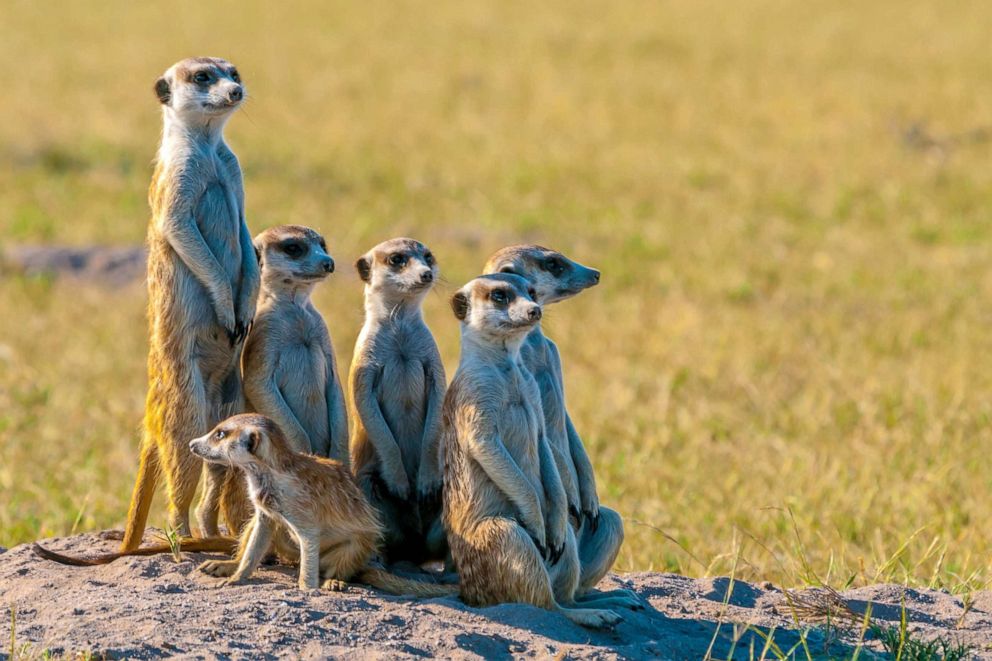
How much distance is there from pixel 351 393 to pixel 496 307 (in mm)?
862

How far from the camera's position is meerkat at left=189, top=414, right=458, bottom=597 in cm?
473

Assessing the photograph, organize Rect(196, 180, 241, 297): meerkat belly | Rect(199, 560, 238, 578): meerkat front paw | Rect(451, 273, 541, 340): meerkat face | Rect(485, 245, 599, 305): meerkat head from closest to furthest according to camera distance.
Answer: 1. Rect(451, 273, 541, 340): meerkat face
2. Rect(199, 560, 238, 578): meerkat front paw
3. Rect(196, 180, 241, 297): meerkat belly
4. Rect(485, 245, 599, 305): meerkat head

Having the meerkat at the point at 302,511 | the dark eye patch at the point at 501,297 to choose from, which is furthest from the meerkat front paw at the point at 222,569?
the dark eye patch at the point at 501,297

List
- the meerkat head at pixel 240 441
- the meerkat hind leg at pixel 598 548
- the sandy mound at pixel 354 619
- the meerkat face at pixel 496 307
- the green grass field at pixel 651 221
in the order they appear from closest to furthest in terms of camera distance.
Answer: the sandy mound at pixel 354 619 < the meerkat head at pixel 240 441 < the meerkat face at pixel 496 307 < the meerkat hind leg at pixel 598 548 < the green grass field at pixel 651 221

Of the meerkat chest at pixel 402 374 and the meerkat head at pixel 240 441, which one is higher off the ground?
the meerkat chest at pixel 402 374

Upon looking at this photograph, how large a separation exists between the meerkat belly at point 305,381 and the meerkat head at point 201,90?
93 centimetres

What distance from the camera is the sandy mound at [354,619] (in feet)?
14.2

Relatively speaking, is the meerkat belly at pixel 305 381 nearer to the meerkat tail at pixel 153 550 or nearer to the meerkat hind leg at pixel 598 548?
the meerkat tail at pixel 153 550

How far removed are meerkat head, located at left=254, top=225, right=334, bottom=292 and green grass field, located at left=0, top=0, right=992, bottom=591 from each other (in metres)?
1.45

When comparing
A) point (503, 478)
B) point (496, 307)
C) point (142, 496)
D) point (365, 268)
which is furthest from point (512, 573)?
point (142, 496)

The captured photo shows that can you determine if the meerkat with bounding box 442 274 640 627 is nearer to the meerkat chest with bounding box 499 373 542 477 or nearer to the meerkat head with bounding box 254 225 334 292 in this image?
the meerkat chest with bounding box 499 373 542 477

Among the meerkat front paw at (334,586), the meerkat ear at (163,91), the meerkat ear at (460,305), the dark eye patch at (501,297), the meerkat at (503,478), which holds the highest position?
the meerkat ear at (163,91)

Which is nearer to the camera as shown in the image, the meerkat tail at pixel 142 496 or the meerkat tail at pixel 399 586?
the meerkat tail at pixel 399 586

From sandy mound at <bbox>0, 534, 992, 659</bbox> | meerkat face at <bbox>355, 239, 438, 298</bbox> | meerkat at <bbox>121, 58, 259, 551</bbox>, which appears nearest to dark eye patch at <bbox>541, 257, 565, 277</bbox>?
meerkat face at <bbox>355, 239, 438, 298</bbox>
